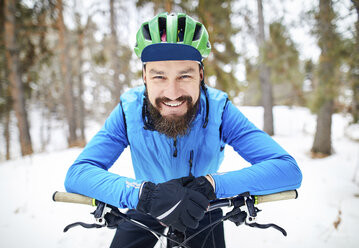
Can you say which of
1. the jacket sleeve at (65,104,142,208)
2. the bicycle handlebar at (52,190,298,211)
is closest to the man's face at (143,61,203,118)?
the jacket sleeve at (65,104,142,208)

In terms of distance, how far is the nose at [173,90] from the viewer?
68.5 inches

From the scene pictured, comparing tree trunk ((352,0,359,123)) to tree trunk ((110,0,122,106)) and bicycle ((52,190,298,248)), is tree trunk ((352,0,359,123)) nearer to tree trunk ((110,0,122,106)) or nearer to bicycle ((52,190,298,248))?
bicycle ((52,190,298,248))

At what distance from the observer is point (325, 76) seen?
218 inches

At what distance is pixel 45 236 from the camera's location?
3.10 m

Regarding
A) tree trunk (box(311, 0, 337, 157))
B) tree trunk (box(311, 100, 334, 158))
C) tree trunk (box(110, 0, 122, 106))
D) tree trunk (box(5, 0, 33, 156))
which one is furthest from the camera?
tree trunk (box(110, 0, 122, 106))

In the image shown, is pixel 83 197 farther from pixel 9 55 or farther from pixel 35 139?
pixel 35 139

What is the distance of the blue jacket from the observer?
1423 millimetres

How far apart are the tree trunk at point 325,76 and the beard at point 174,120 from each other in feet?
15.5

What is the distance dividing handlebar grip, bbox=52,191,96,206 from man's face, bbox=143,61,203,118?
38.0 inches

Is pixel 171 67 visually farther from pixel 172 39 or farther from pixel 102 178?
pixel 102 178

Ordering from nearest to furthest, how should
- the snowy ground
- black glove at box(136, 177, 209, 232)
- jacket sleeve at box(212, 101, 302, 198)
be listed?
black glove at box(136, 177, 209, 232) < jacket sleeve at box(212, 101, 302, 198) < the snowy ground

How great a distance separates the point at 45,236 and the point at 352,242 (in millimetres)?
4872

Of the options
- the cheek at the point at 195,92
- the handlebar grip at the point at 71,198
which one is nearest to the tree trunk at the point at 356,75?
the cheek at the point at 195,92

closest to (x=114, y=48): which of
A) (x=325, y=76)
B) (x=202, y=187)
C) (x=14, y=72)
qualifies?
(x=14, y=72)
